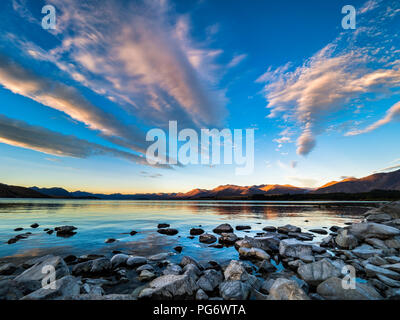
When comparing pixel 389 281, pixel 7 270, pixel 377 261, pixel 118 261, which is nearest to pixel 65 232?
pixel 7 270

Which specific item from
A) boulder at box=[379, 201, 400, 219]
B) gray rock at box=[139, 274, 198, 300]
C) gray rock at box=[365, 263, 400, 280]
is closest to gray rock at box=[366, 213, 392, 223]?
boulder at box=[379, 201, 400, 219]

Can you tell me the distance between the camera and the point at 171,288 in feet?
22.1

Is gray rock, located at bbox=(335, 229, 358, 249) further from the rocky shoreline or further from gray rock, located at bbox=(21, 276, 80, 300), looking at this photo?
gray rock, located at bbox=(21, 276, 80, 300)

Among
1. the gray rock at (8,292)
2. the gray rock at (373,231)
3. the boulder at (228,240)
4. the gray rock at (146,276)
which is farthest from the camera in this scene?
the boulder at (228,240)

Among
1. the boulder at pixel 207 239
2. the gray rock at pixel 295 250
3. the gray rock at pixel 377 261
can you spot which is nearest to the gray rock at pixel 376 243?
the gray rock at pixel 377 261

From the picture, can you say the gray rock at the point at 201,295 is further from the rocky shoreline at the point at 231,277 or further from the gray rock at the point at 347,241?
the gray rock at the point at 347,241

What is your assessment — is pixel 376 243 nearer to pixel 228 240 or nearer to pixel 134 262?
pixel 228 240

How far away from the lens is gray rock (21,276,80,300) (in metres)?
5.59

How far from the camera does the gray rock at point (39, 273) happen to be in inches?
274

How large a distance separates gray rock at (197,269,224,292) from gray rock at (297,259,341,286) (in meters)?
4.08

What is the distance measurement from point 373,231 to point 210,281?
15320 mm

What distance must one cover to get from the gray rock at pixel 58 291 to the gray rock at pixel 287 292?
7072 millimetres
